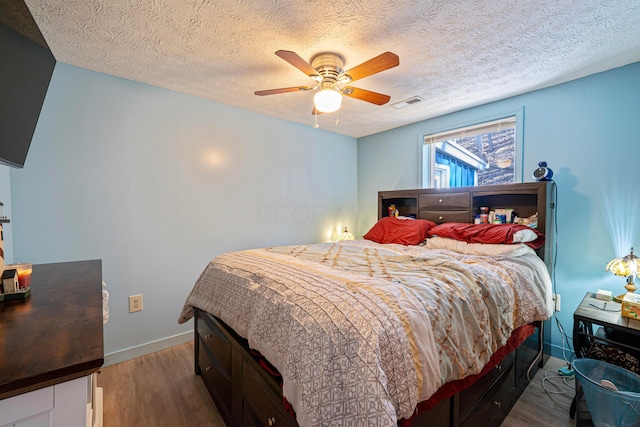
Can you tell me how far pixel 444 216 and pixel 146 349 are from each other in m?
3.23

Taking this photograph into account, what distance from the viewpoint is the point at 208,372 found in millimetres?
1850

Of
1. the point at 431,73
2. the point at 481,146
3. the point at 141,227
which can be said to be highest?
the point at 431,73

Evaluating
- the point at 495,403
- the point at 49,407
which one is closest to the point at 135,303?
the point at 49,407

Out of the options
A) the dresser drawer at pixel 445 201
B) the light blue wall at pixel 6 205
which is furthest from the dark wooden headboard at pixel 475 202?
the light blue wall at pixel 6 205

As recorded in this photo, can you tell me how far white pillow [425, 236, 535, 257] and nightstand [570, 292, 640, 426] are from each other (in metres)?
0.49

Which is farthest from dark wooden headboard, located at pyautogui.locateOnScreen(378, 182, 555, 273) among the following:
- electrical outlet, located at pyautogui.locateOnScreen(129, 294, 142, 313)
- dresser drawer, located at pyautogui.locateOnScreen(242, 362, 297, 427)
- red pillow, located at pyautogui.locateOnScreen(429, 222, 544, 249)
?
electrical outlet, located at pyautogui.locateOnScreen(129, 294, 142, 313)

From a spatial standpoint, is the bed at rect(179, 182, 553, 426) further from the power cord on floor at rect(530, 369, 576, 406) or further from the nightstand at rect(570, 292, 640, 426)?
the nightstand at rect(570, 292, 640, 426)

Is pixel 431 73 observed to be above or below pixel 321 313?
above

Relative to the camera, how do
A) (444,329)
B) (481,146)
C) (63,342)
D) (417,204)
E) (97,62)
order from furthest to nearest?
(417,204)
(481,146)
(97,62)
(444,329)
(63,342)

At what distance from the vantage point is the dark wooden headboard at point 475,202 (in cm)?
225

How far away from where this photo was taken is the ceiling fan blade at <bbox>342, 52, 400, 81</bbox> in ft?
5.04

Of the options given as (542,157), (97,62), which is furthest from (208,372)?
(542,157)

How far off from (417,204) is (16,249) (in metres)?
3.62

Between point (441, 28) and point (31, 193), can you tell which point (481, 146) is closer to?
point (441, 28)
